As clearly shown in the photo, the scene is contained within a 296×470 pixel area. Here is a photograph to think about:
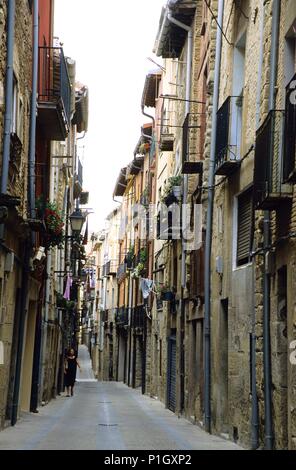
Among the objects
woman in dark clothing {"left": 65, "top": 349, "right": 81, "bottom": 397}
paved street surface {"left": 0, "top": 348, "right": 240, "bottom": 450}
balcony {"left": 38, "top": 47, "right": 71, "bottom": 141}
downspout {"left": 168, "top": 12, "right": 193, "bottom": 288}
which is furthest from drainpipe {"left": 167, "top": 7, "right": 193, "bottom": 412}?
woman in dark clothing {"left": 65, "top": 349, "right": 81, "bottom": 397}

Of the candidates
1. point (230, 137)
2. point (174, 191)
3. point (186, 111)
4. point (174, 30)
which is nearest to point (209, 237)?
point (230, 137)

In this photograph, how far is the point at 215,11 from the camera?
1855cm

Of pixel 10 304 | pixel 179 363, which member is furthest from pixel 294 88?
pixel 179 363

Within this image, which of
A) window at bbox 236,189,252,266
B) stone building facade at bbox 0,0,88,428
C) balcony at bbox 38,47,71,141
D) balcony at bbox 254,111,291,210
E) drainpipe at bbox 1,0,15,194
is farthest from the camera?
balcony at bbox 38,47,71,141

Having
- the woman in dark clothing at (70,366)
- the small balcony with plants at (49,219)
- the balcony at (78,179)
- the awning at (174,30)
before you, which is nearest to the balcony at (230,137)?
the small balcony with plants at (49,219)

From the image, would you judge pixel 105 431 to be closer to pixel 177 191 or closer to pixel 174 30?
pixel 177 191

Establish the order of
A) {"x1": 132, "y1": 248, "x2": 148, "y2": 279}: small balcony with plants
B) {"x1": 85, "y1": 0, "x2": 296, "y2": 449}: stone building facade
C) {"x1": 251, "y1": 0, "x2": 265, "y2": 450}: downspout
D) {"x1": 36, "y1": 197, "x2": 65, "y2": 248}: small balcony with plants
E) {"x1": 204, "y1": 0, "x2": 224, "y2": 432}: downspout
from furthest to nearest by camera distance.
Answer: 1. {"x1": 132, "y1": 248, "x2": 148, "y2": 279}: small balcony with plants
2. {"x1": 36, "y1": 197, "x2": 65, "y2": 248}: small balcony with plants
3. {"x1": 204, "y1": 0, "x2": 224, "y2": 432}: downspout
4. {"x1": 251, "y1": 0, "x2": 265, "y2": 450}: downspout
5. {"x1": 85, "y1": 0, "x2": 296, "y2": 449}: stone building facade

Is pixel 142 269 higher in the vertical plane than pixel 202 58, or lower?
lower

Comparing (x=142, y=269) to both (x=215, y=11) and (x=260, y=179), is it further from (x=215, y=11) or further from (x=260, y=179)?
(x=260, y=179)

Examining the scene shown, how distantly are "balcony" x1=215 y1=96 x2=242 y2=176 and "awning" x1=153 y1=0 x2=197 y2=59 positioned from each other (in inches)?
333

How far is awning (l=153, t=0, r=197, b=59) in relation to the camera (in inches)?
900

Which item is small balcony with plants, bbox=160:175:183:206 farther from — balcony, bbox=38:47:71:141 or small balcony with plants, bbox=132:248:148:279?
small balcony with plants, bbox=132:248:148:279

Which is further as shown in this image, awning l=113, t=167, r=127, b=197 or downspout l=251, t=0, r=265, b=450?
awning l=113, t=167, r=127, b=197
